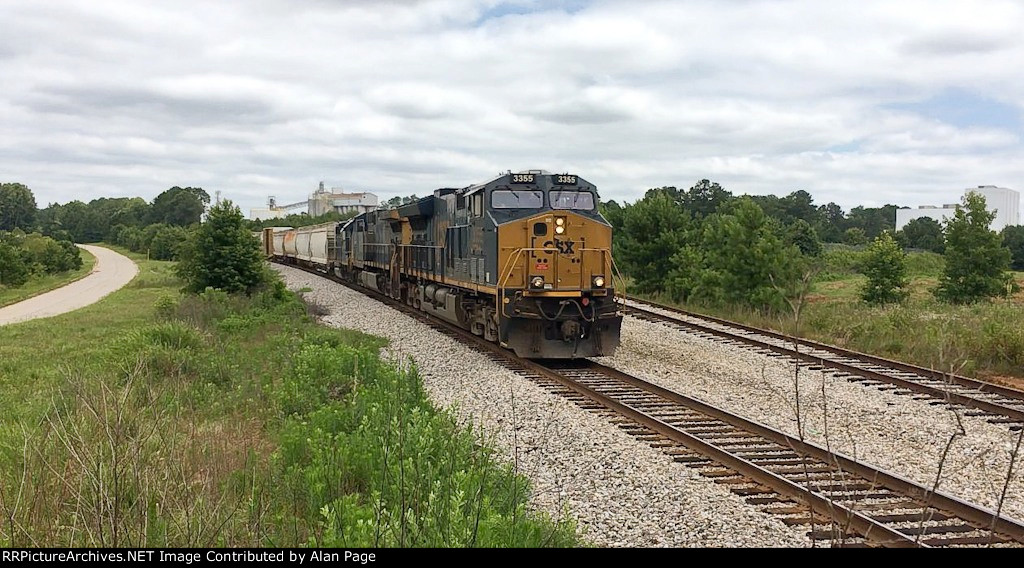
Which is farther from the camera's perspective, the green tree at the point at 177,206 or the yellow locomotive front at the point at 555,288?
the green tree at the point at 177,206

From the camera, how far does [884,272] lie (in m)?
29.5

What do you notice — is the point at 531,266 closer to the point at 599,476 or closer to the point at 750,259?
the point at 599,476

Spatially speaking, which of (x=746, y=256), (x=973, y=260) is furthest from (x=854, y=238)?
(x=746, y=256)

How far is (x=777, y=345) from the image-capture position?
51.4ft

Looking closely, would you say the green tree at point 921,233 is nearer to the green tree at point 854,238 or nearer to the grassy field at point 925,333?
the green tree at point 854,238

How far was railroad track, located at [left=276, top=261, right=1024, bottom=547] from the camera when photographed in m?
5.53

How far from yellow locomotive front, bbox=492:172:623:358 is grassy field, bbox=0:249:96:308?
96.8ft

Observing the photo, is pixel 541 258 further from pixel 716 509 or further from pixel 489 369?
pixel 716 509

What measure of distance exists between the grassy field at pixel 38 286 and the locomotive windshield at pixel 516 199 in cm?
2888

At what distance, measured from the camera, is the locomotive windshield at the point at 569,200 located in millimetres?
15023

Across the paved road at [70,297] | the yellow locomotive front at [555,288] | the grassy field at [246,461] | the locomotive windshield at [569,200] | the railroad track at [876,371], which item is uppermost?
the locomotive windshield at [569,200]

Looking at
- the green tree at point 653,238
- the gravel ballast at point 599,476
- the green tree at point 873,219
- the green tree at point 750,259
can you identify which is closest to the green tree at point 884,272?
the green tree at point 653,238

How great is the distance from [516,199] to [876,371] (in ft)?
22.5
